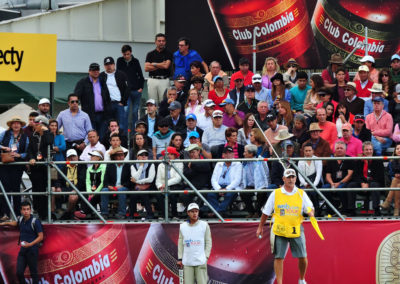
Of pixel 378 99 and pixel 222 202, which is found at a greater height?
pixel 378 99

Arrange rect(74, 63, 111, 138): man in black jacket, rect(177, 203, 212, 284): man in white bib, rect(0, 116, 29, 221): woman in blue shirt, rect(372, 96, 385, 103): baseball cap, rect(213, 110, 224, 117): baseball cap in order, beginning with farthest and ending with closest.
A: rect(74, 63, 111, 138): man in black jacket, rect(372, 96, 385, 103): baseball cap, rect(213, 110, 224, 117): baseball cap, rect(0, 116, 29, 221): woman in blue shirt, rect(177, 203, 212, 284): man in white bib

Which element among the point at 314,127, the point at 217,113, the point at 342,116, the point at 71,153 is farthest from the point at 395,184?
the point at 71,153

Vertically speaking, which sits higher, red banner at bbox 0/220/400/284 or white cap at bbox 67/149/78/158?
white cap at bbox 67/149/78/158

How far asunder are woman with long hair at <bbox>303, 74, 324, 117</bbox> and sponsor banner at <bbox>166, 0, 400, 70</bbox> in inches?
170

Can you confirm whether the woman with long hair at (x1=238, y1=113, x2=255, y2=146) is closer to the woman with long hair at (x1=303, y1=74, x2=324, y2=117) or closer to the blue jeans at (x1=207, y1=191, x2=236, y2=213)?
the blue jeans at (x1=207, y1=191, x2=236, y2=213)

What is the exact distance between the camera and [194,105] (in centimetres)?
2006

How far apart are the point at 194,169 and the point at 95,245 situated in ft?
7.56

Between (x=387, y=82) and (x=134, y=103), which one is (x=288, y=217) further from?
(x=134, y=103)

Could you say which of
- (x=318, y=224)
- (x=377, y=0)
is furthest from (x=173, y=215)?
(x=377, y=0)

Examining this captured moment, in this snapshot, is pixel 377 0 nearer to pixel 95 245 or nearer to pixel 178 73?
pixel 178 73

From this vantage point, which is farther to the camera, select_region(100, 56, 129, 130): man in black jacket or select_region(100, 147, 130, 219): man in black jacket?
select_region(100, 56, 129, 130): man in black jacket

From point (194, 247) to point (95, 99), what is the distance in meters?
5.07

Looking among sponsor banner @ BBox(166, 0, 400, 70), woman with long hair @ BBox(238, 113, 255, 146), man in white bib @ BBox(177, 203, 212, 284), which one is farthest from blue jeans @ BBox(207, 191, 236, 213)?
sponsor banner @ BBox(166, 0, 400, 70)

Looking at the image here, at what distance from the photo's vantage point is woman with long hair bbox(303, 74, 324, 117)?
770 inches
